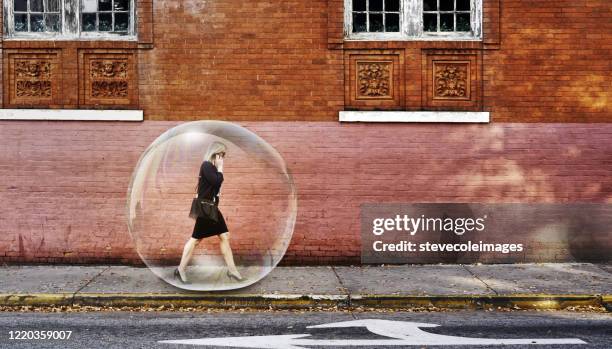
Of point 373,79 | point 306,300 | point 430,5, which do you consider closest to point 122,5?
point 373,79

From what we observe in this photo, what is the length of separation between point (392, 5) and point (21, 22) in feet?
20.5

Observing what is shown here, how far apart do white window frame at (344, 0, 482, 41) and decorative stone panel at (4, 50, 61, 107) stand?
4.93 meters

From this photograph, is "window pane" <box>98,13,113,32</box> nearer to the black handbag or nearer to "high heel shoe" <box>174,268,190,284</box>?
the black handbag

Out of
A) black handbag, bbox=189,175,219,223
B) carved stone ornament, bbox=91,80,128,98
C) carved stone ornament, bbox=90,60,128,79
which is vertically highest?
carved stone ornament, bbox=90,60,128,79

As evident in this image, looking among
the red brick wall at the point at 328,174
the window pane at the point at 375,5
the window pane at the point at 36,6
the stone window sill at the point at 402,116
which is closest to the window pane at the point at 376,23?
the window pane at the point at 375,5

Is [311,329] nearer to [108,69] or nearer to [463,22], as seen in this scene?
[108,69]

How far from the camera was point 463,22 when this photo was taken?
36.0ft

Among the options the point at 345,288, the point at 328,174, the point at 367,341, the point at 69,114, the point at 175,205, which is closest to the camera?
the point at 367,341

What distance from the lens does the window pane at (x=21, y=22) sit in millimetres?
10844

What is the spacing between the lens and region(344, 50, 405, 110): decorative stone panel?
35.3 feet

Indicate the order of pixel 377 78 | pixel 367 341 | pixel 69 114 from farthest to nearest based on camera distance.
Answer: pixel 377 78
pixel 69 114
pixel 367 341

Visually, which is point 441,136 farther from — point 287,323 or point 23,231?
point 23,231

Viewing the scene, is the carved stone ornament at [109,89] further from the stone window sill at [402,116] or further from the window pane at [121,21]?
the stone window sill at [402,116]

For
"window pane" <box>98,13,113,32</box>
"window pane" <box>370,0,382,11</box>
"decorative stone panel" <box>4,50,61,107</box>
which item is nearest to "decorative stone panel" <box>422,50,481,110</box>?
"window pane" <box>370,0,382,11</box>
